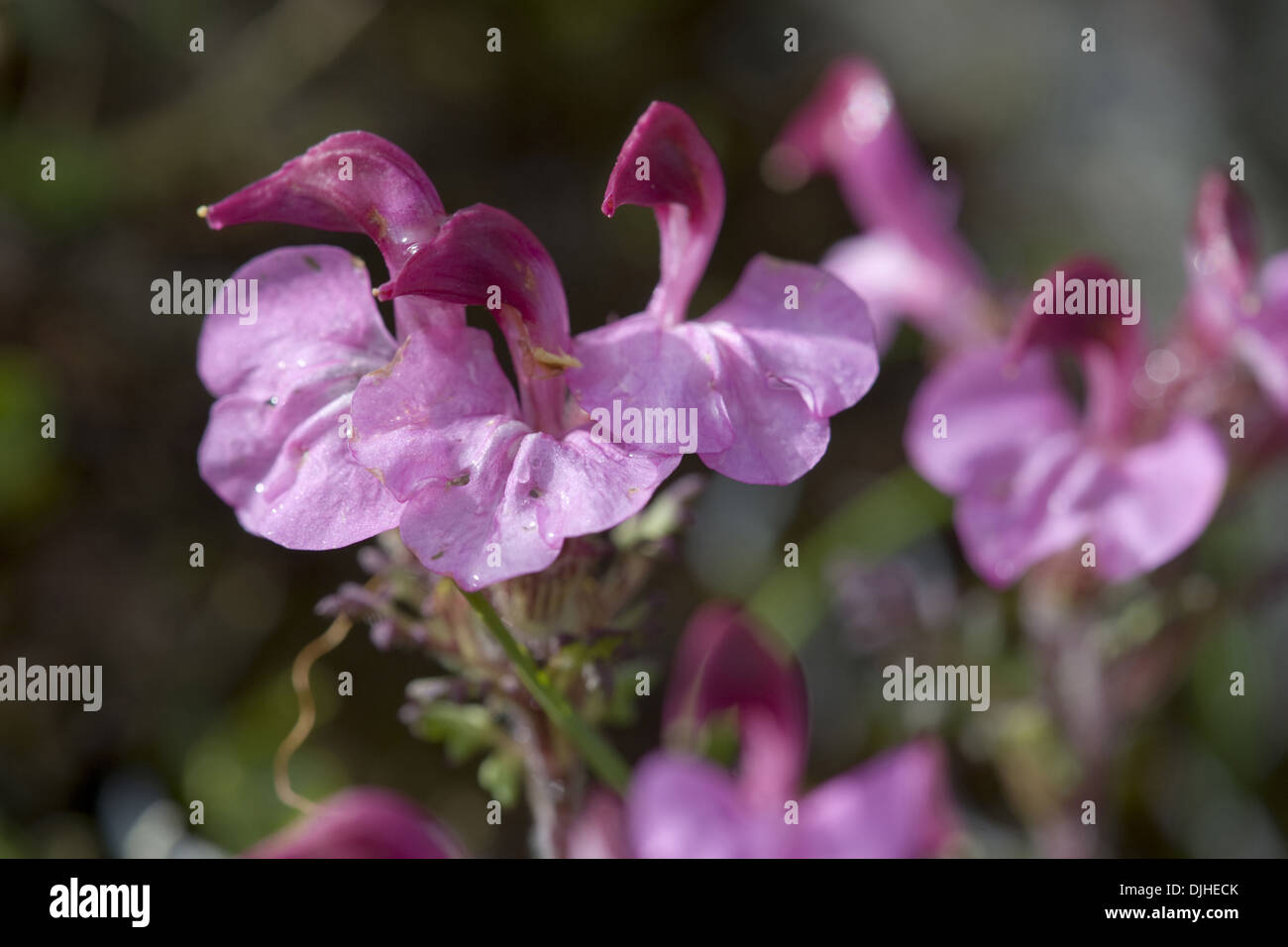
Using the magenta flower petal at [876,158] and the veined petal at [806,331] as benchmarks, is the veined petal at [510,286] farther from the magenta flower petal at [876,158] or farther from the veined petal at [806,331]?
the magenta flower petal at [876,158]

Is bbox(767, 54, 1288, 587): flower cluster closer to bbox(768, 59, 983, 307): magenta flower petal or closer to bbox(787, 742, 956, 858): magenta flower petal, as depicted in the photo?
bbox(787, 742, 956, 858): magenta flower petal

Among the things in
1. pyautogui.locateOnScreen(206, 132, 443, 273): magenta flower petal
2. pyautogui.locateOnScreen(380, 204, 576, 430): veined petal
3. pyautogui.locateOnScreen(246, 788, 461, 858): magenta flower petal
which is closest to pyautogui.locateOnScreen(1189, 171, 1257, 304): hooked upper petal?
pyautogui.locateOnScreen(380, 204, 576, 430): veined petal

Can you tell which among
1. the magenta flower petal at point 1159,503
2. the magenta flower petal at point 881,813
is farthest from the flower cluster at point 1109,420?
the magenta flower petal at point 881,813

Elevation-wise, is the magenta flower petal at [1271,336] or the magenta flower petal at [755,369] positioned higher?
the magenta flower petal at [1271,336]

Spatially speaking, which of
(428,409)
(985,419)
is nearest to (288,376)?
(428,409)

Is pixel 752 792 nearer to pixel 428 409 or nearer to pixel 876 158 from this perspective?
pixel 428 409
